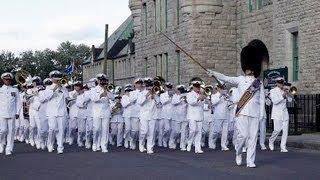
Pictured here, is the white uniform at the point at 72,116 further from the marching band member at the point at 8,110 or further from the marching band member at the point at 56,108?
the marching band member at the point at 8,110

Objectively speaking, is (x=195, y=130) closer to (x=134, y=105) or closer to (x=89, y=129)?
(x=134, y=105)

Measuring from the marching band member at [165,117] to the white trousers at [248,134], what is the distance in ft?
23.7

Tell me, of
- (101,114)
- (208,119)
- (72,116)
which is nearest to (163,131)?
(208,119)

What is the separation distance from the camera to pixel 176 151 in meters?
18.9

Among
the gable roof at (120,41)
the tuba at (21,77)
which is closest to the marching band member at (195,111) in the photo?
the tuba at (21,77)

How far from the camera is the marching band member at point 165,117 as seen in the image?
2088 centimetres

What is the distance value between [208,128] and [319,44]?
728 centimetres

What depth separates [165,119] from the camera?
68.6 feet

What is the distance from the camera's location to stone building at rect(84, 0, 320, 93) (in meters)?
27.4

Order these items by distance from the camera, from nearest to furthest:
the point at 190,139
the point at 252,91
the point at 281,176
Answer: the point at 281,176
the point at 252,91
the point at 190,139

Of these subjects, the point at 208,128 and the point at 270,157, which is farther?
the point at 208,128

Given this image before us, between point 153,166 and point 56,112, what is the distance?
15.3 feet

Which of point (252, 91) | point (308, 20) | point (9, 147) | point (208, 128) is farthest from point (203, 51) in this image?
point (252, 91)

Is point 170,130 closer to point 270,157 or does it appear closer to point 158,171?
point 270,157
